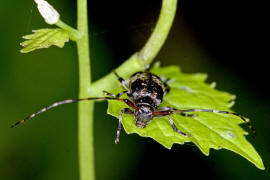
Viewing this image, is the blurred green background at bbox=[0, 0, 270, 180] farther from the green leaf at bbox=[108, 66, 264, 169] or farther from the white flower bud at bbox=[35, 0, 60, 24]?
the white flower bud at bbox=[35, 0, 60, 24]

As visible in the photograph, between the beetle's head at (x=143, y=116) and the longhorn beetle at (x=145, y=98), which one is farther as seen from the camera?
the longhorn beetle at (x=145, y=98)

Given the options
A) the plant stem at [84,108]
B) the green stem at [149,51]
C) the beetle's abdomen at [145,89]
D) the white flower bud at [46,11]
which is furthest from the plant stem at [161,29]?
the white flower bud at [46,11]

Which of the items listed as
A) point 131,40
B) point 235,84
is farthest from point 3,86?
point 235,84

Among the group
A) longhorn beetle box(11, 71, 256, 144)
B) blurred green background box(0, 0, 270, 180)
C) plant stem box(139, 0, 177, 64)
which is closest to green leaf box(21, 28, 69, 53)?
longhorn beetle box(11, 71, 256, 144)

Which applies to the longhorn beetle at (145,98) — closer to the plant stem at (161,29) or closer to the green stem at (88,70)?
the green stem at (88,70)

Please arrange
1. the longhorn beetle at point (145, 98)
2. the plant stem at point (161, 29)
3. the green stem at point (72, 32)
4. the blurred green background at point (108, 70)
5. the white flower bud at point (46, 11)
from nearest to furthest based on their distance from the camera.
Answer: the white flower bud at point (46, 11)
the green stem at point (72, 32)
the plant stem at point (161, 29)
the longhorn beetle at point (145, 98)
the blurred green background at point (108, 70)

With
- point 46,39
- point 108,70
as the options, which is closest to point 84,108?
point 46,39
